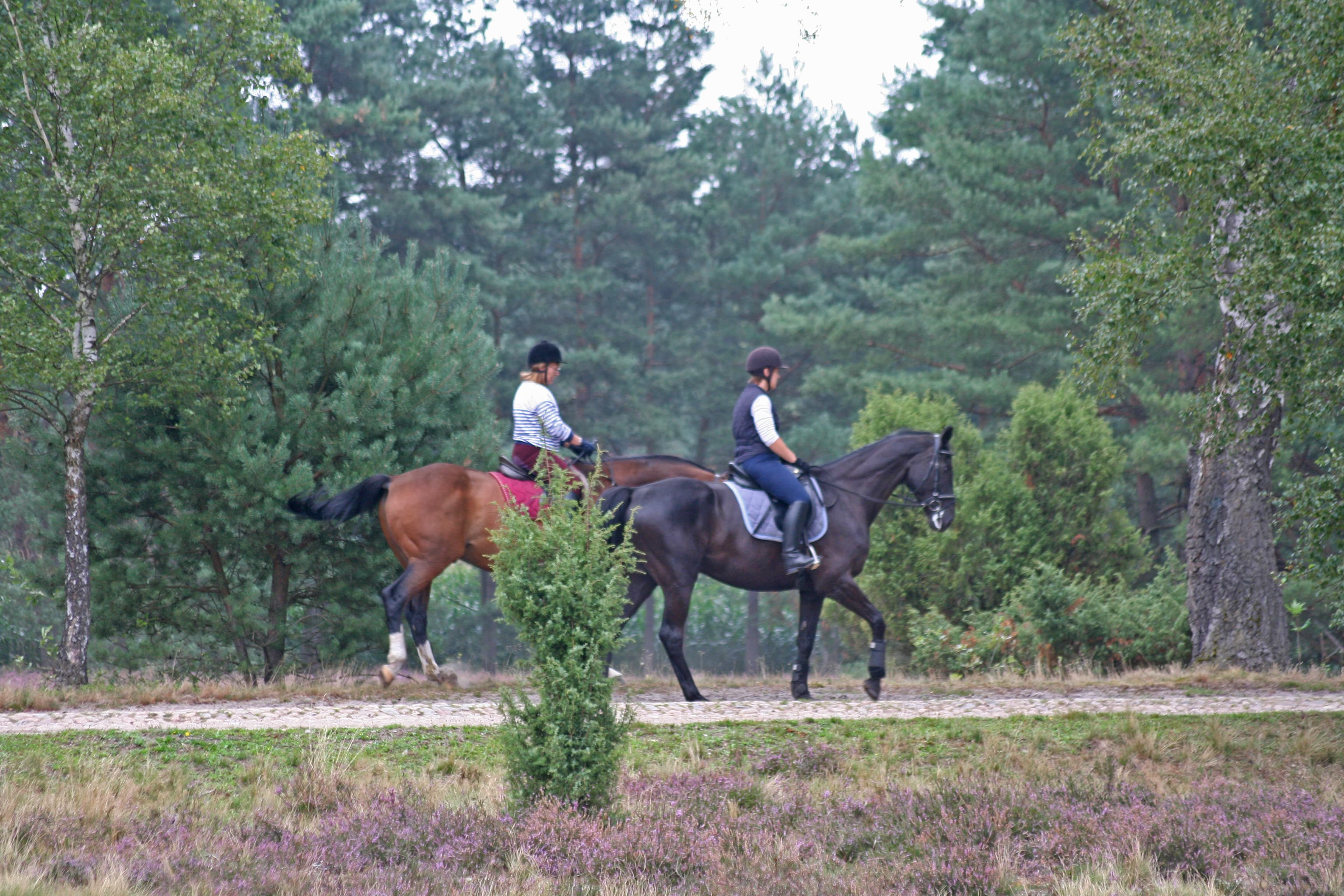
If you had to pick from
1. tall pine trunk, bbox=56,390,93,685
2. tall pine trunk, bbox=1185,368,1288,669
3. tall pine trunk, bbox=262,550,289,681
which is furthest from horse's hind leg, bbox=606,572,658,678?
tall pine trunk, bbox=1185,368,1288,669

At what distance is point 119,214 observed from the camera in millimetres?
11734

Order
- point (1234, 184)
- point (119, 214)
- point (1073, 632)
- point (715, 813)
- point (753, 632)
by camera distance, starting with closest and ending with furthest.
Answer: point (715, 813) < point (1234, 184) < point (119, 214) < point (1073, 632) < point (753, 632)

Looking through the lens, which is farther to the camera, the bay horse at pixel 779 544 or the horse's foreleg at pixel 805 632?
the horse's foreleg at pixel 805 632

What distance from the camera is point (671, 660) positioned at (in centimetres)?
1090

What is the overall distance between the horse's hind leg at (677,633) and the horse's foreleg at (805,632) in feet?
3.29

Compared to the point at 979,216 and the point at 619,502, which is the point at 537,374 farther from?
the point at 979,216

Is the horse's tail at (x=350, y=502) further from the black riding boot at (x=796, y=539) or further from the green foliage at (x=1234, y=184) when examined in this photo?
the green foliage at (x=1234, y=184)

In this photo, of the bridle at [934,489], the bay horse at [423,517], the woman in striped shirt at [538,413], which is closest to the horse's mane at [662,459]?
the bay horse at [423,517]

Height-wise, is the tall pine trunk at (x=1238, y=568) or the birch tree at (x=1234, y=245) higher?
the birch tree at (x=1234, y=245)

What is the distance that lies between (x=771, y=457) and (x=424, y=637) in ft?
13.4

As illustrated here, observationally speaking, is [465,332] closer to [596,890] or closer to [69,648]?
[69,648]

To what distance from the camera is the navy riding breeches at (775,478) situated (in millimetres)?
11344

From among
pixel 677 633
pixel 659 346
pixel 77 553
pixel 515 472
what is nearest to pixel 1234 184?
pixel 677 633

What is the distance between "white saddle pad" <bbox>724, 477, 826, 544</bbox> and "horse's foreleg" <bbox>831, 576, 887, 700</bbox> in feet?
1.81
